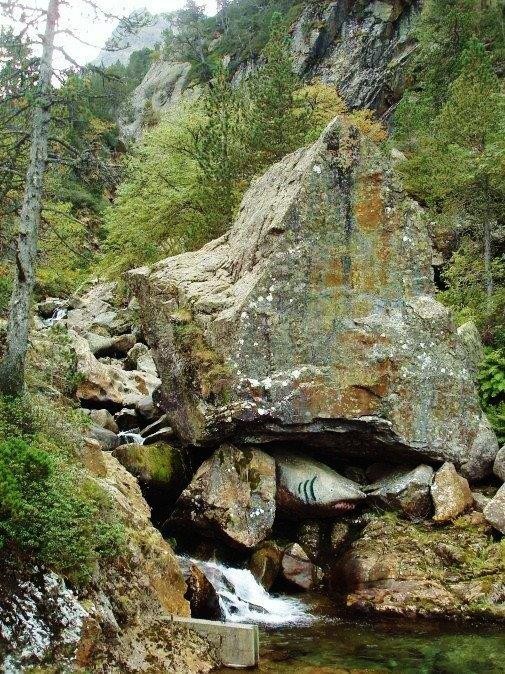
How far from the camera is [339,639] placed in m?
9.73

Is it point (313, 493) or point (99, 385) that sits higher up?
point (99, 385)

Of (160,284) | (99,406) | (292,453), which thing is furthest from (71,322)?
(292,453)

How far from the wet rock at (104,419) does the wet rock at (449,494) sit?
27.8 ft

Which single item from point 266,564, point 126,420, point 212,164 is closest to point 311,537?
point 266,564

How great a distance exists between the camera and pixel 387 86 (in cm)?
4181

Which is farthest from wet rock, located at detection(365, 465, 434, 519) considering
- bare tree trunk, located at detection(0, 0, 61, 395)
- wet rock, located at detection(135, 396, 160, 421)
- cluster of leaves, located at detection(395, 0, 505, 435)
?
bare tree trunk, located at detection(0, 0, 61, 395)

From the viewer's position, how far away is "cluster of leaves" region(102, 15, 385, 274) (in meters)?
24.1

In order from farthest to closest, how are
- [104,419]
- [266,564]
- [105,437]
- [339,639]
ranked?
[104,419] → [105,437] → [266,564] → [339,639]

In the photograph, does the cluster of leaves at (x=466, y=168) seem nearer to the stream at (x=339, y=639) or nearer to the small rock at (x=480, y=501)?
the small rock at (x=480, y=501)

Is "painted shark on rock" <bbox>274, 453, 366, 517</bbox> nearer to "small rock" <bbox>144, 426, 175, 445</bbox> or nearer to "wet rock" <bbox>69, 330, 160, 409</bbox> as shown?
"small rock" <bbox>144, 426, 175, 445</bbox>

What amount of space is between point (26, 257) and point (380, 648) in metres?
8.67

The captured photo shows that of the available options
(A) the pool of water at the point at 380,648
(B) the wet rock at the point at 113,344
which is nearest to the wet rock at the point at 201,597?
(A) the pool of water at the point at 380,648

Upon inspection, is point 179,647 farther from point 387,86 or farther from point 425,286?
point 387,86

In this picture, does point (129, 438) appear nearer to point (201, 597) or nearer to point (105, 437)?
point (105, 437)
